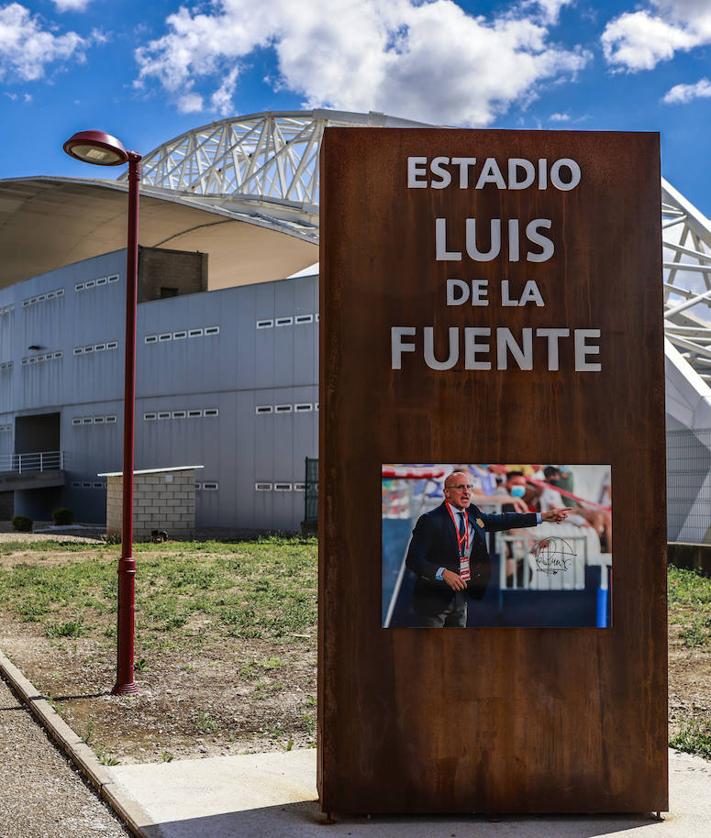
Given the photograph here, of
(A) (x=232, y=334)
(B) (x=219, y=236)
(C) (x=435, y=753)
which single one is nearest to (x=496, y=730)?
(C) (x=435, y=753)

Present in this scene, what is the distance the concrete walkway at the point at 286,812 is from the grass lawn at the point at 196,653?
0.64 m

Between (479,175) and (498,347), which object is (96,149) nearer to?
(479,175)

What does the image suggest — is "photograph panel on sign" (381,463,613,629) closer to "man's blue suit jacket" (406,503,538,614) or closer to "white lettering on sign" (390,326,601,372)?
"man's blue suit jacket" (406,503,538,614)

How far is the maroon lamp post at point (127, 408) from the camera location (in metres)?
9.53

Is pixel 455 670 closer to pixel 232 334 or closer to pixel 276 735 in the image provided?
pixel 276 735

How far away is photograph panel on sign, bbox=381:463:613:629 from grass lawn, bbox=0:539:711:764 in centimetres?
253

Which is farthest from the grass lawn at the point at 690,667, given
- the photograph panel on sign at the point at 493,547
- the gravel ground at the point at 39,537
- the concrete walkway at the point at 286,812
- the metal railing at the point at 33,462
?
the metal railing at the point at 33,462

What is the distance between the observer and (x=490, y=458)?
248 inches

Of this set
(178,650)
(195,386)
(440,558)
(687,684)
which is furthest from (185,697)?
(195,386)

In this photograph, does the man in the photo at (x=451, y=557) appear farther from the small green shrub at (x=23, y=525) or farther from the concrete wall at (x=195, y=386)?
the small green shrub at (x=23, y=525)

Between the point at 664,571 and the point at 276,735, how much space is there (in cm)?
388

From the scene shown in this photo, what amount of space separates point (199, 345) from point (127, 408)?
2665 centimetres

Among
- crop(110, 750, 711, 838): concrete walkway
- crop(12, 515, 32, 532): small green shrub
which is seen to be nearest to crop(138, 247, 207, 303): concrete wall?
crop(12, 515, 32, 532): small green shrub

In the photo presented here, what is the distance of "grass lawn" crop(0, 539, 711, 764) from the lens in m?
8.45
